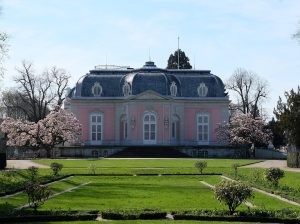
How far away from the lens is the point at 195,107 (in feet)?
225

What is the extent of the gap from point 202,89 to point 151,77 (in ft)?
21.7

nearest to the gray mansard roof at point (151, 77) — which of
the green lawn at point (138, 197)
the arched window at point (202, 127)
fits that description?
the arched window at point (202, 127)

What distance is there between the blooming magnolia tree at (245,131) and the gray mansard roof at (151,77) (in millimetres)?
3915

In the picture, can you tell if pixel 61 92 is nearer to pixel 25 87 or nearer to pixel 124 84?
pixel 25 87

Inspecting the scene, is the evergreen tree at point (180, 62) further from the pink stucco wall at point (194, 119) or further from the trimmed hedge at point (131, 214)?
the trimmed hedge at point (131, 214)

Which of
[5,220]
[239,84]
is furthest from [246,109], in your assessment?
[5,220]

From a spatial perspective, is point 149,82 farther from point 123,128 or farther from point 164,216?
point 164,216

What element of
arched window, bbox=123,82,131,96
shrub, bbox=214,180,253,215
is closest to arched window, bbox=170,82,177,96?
arched window, bbox=123,82,131,96

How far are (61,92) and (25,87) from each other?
5.82m

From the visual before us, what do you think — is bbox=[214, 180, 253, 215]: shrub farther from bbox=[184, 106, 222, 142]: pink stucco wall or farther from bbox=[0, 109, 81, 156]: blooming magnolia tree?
bbox=[184, 106, 222, 142]: pink stucco wall

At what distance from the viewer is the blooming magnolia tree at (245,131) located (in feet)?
215

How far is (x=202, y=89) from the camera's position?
68.4 metres

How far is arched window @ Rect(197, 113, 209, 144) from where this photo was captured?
6825 centimetres

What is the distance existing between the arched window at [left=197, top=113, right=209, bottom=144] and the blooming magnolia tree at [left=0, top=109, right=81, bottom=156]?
14.5 meters
